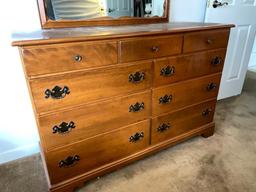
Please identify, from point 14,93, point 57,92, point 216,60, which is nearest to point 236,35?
point 216,60

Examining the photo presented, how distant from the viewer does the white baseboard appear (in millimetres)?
1604

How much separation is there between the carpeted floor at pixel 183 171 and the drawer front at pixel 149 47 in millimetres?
846

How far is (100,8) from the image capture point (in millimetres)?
1518

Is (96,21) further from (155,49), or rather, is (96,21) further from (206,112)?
(206,112)

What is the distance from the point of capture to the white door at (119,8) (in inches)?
61.2

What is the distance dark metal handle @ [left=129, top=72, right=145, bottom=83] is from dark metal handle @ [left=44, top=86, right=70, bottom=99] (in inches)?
15.1

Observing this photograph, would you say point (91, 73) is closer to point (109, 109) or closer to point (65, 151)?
point (109, 109)

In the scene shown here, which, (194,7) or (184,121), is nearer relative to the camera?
(184,121)

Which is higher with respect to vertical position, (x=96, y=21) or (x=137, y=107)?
(x=96, y=21)

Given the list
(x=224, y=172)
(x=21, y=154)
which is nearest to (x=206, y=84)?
(x=224, y=172)

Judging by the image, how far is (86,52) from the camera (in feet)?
3.43

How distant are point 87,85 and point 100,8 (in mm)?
720

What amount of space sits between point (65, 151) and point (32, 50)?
0.60m

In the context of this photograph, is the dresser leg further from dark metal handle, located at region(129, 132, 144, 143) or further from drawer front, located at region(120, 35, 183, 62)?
drawer front, located at region(120, 35, 183, 62)
